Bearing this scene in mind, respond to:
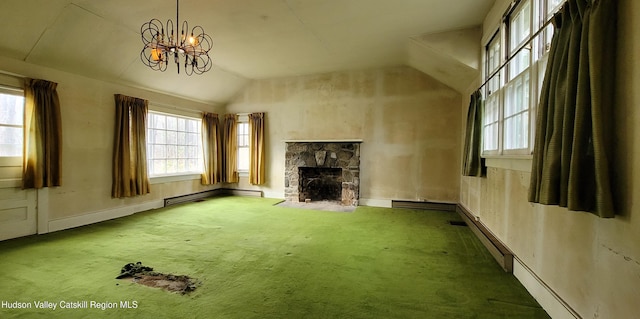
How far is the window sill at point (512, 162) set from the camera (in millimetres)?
2365

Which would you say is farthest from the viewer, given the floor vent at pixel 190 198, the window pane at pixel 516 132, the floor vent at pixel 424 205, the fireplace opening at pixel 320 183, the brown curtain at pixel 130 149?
the fireplace opening at pixel 320 183

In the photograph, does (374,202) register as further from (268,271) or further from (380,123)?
(268,271)

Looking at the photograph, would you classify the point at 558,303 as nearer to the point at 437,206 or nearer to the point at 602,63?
the point at 602,63

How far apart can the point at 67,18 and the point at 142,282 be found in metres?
3.44

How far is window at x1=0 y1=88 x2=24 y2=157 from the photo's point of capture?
3461mm

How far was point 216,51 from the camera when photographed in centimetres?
487

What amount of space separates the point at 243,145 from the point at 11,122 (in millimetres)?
4094

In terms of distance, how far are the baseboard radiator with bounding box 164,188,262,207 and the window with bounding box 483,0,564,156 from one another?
A: 17.5 ft

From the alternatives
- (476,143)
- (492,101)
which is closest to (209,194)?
(476,143)

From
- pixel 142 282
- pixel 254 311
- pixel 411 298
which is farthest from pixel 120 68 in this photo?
pixel 411 298

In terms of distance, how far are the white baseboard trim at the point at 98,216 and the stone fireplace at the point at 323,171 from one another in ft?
9.53

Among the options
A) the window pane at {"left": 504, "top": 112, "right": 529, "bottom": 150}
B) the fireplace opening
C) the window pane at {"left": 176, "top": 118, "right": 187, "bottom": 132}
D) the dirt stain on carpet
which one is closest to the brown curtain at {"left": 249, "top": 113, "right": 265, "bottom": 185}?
the fireplace opening

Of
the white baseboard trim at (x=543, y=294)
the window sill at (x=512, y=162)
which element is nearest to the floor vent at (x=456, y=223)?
the window sill at (x=512, y=162)

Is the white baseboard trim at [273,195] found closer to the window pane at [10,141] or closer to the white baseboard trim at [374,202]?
the white baseboard trim at [374,202]
